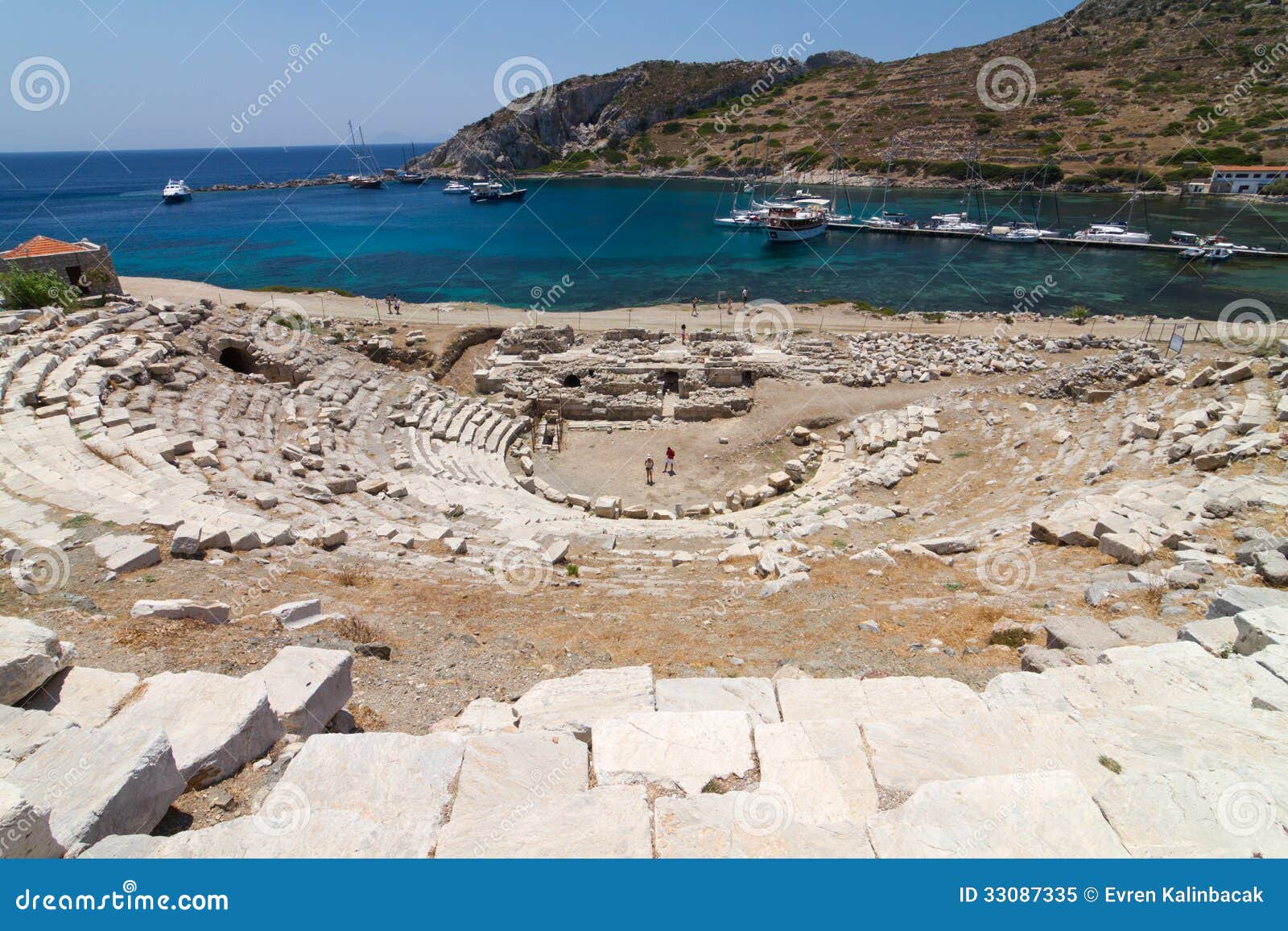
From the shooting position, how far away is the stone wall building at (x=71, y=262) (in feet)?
69.5

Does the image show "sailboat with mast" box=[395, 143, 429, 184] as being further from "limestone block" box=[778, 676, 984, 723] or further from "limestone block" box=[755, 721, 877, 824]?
"limestone block" box=[755, 721, 877, 824]

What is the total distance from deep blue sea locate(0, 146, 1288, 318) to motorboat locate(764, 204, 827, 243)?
1.47 meters

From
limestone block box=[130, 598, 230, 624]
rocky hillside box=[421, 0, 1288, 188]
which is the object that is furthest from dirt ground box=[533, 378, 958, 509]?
rocky hillside box=[421, 0, 1288, 188]

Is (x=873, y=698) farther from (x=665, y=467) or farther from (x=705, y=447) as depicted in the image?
(x=705, y=447)

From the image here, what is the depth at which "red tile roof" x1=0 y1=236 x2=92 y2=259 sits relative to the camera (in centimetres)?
2109

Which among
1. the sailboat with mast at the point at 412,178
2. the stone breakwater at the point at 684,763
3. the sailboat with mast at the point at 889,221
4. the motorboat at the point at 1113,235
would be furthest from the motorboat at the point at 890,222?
the sailboat with mast at the point at 412,178

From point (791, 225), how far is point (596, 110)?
87014 mm

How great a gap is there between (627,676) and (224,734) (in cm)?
337

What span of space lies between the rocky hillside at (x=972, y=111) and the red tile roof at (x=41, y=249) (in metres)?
95.5

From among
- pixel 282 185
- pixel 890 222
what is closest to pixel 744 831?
pixel 890 222

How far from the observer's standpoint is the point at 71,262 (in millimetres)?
22234

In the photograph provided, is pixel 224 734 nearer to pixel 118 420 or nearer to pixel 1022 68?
pixel 118 420

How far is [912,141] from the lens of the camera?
99.8m

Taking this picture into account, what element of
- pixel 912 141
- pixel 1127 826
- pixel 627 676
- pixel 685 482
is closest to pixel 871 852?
pixel 1127 826
